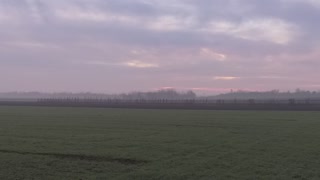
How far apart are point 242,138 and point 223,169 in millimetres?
10608

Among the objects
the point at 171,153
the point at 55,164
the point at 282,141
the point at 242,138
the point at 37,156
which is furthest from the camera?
the point at 242,138

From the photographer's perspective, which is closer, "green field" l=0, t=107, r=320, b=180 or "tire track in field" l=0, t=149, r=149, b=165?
"green field" l=0, t=107, r=320, b=180

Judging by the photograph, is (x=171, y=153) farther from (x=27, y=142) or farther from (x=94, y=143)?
(x=27, y=142)

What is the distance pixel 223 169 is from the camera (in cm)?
1493

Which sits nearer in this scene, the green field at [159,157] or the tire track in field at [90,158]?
the green field at [159,157]

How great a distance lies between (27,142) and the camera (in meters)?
22.4

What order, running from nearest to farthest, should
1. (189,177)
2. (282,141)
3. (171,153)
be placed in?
(189,177)
(171,153)
(282,141)

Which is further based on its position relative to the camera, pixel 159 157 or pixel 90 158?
pixel 159 157

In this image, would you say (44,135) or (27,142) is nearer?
(27,142)

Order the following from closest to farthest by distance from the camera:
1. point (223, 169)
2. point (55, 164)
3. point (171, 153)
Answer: point (223, 169) < point (55, 164) < point (171, 153)

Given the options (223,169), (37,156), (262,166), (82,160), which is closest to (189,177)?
(223,169)

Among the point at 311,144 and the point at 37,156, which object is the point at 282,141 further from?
the point at 37,156

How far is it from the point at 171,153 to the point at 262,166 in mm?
4629

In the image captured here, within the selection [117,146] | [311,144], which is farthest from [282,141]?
[117,146]
